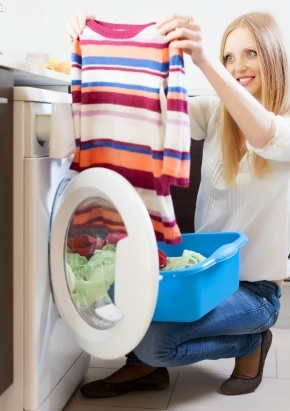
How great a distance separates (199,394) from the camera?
6.92ft

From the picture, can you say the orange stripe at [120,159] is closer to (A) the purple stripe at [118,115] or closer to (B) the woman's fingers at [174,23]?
(A) the purple stripe at [118,115]

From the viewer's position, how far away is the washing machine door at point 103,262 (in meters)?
1.55

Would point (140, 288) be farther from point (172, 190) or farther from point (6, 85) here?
point (172, 190)

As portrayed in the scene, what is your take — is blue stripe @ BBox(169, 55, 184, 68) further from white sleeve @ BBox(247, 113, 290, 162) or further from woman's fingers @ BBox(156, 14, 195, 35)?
white sleeve @ BBox(247, 113, 290, 162)

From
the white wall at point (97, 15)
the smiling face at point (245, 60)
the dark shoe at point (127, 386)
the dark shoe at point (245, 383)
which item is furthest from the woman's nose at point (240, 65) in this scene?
the white wall at point (97, 15)

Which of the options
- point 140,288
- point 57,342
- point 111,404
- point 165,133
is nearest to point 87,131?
point 165,133

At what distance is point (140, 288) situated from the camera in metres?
1.57

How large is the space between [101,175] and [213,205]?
0.66m

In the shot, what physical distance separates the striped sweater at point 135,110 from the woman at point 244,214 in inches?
13.1

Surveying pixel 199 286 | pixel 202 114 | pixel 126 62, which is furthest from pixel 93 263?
pixel 202 114

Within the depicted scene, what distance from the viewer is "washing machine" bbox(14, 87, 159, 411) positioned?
157 cm

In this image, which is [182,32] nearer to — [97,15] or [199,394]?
[199,394]

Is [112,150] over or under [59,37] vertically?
Answer: under

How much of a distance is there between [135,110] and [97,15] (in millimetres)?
1862
